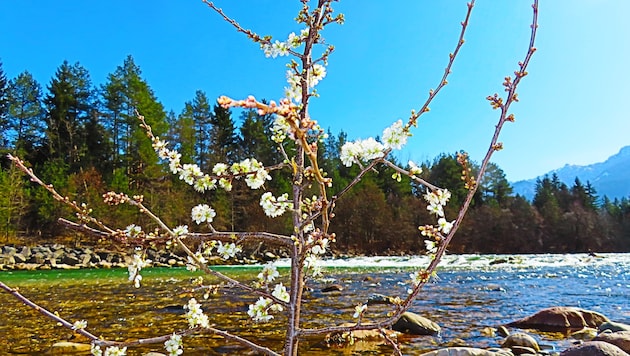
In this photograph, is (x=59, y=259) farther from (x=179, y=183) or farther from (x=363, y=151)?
(x=363, y=151)

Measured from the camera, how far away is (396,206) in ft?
194

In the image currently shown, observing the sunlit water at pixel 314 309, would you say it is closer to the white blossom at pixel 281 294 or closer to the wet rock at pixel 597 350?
the wet rock at pixel 597 350

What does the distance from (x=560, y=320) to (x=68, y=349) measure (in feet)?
30.6

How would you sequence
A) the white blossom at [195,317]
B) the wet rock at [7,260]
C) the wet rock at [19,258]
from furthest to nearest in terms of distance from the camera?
the wet rock at [19,258] → the wet rock at [7,260] → the white blossom at [195,317]

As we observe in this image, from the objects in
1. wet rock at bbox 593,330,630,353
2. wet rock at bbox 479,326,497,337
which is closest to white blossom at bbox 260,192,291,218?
wet rock at bbox 593,330,630,353

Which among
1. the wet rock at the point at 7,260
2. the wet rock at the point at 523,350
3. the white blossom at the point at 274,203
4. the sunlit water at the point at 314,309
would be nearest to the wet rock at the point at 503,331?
the sunlit water at the point at 314,309

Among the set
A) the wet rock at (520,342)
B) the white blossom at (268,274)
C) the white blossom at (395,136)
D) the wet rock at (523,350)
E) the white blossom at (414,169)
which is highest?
the white blossom at (395,136)

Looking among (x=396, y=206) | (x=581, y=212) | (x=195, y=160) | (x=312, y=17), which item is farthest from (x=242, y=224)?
(x=312, y=17)

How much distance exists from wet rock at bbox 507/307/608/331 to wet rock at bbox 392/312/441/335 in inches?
78.6

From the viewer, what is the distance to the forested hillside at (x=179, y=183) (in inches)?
1638

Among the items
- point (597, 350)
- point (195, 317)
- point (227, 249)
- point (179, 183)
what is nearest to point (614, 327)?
point (597, 350)

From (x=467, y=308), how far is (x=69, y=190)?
121 ft

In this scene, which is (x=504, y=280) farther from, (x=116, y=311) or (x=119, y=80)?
(x=119, y=80)

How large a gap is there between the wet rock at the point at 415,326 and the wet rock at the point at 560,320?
2.00m
